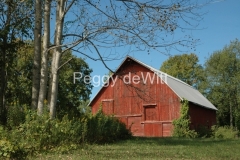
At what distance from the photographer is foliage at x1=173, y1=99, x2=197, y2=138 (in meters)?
30.1

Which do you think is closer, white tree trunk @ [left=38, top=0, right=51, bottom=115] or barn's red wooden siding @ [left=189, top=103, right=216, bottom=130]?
white tree trunk @ [left=38, top=0, right=51, bottom=115]

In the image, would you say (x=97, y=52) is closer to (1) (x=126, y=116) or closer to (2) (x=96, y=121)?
(2) (x=96, y=121)

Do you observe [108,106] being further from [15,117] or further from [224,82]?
[224,82]

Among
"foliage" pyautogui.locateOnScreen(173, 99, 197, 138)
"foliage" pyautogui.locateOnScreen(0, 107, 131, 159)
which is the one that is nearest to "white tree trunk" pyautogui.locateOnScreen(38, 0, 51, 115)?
"foliage" pyautogui.locateOnScreen(0, 107, 131, 159)

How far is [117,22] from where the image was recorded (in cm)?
1209

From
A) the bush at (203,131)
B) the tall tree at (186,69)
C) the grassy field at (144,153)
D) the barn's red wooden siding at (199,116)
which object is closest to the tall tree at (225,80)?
the tall tree at (186,69)

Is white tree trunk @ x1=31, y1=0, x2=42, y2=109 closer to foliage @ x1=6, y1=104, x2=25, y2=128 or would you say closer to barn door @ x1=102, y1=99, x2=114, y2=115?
foliage @ x1=6, y1=104, x2=25, y2=128

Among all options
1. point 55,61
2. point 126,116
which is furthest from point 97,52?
point 126,116

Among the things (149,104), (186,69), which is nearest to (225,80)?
(186,69)

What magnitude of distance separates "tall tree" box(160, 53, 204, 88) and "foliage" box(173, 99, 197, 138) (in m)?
27.6

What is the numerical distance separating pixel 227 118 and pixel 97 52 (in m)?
48.9

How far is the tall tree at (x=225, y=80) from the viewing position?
55.0 meters

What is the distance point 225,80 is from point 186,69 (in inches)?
266

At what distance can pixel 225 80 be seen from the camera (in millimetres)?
55594
